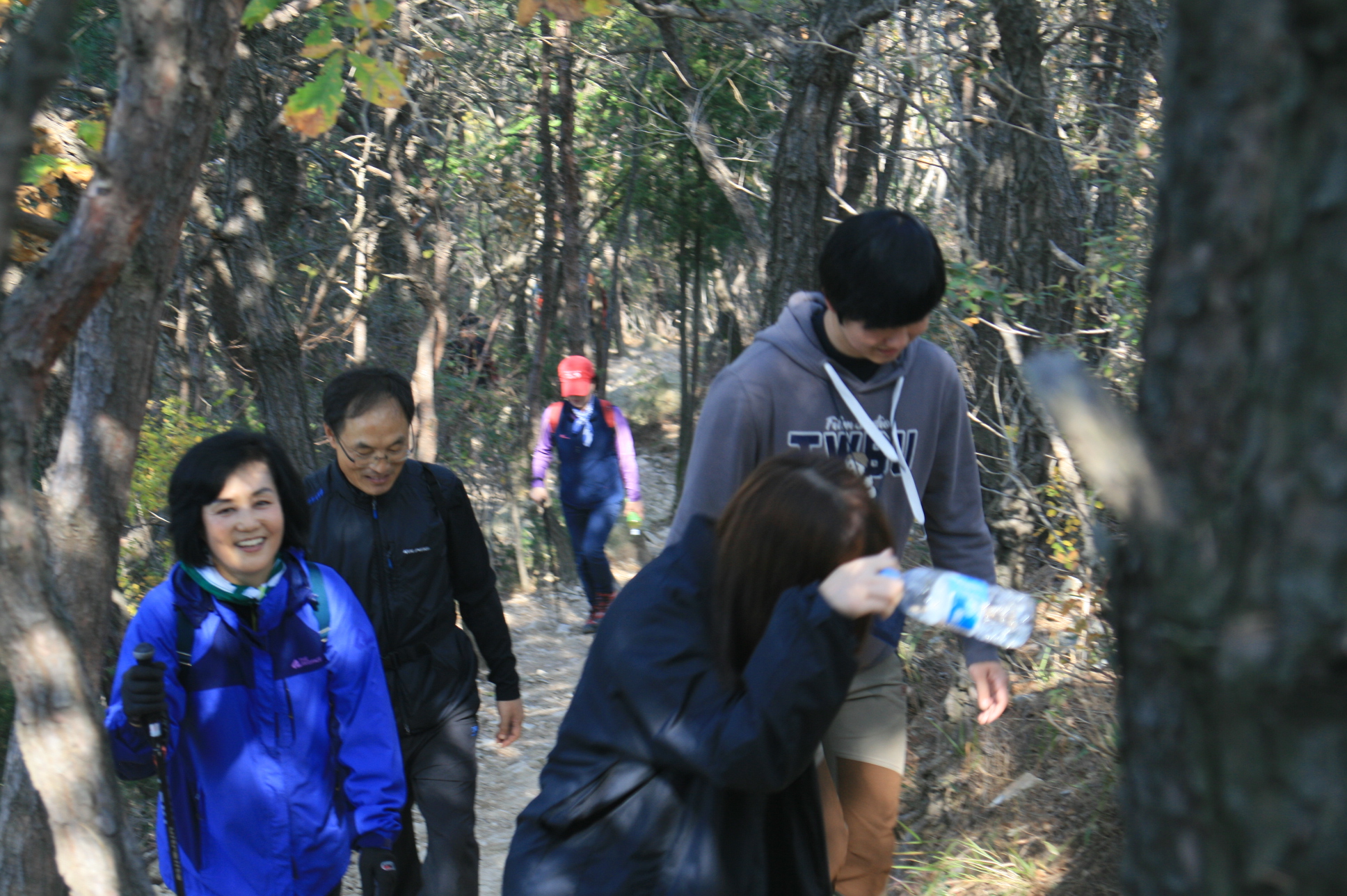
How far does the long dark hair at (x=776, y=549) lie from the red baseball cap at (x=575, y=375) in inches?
228

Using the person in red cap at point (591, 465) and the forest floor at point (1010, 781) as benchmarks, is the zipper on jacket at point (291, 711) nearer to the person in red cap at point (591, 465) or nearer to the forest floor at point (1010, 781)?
the forest floor at point (1010, 781)

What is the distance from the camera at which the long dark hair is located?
5.82 feet

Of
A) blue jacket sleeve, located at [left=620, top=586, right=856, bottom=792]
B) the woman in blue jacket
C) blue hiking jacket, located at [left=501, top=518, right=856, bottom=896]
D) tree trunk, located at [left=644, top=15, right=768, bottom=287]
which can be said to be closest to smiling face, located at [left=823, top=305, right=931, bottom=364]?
the woman in blue jacket

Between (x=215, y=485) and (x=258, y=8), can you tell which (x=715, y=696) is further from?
(x=258, y=8)

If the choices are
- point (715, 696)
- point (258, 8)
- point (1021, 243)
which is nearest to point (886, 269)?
point (715, 696)

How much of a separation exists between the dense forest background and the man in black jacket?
75 centimetres

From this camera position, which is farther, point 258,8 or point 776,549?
point 258,8

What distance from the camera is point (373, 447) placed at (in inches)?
131

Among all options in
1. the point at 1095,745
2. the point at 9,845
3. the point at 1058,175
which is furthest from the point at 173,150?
the point at 1058,175

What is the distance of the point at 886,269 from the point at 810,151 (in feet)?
10.3

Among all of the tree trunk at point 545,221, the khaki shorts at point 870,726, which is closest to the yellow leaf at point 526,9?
the khaki shorts at point 870,726

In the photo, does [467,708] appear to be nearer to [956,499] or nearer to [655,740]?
[956,499]

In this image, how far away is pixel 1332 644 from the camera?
860 millimetres

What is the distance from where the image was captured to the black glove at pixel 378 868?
109 inches
